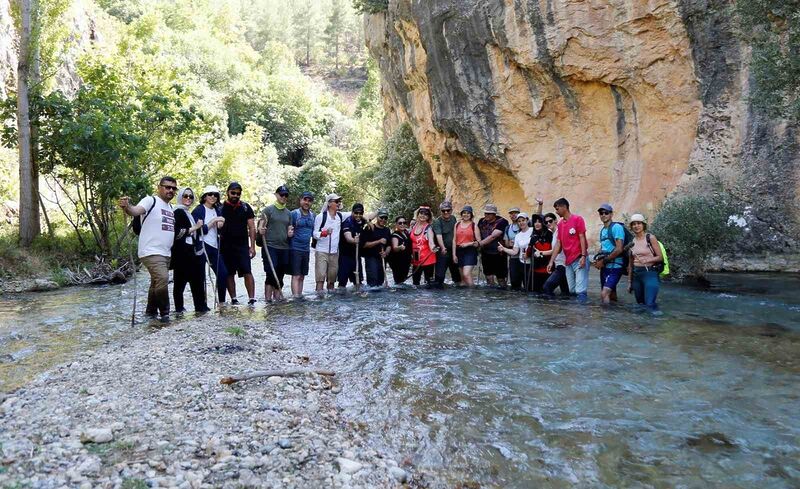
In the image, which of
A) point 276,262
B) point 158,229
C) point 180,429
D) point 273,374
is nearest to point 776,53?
point 276,262

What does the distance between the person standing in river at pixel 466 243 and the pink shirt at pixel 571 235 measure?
215 cm

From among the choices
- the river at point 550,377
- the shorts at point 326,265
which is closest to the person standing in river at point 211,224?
the river at point 550,377

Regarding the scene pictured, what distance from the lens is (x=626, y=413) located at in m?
4.89

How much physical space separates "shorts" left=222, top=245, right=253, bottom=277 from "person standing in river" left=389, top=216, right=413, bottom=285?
3.47m

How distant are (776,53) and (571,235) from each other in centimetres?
488

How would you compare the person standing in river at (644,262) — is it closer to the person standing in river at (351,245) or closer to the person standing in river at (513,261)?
the person standing in river at (513,261)

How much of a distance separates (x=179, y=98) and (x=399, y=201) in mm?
11392

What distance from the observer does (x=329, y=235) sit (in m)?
11.5

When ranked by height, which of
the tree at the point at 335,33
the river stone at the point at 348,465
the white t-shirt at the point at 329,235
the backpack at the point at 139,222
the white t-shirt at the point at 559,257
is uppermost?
the tree at the point at 335,33

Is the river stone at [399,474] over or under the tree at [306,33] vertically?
under

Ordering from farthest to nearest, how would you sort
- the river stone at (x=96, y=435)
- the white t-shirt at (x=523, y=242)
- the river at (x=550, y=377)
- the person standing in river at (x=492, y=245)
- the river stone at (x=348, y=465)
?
1. the person standing in river at (x=492, y=245)
2. the white t-shirt at (x=523, y=242)
3. the river at (x=550, y=377)
4. the river stone at (x=96, y=435)
5. the river stone at (x=348, y=465)

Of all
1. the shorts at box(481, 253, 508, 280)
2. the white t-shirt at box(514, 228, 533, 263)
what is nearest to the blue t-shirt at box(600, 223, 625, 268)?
the white t-shirt at box(514, 228, 533, 263)

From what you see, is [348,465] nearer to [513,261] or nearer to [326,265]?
[326,265]

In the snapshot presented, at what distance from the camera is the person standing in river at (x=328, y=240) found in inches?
450
